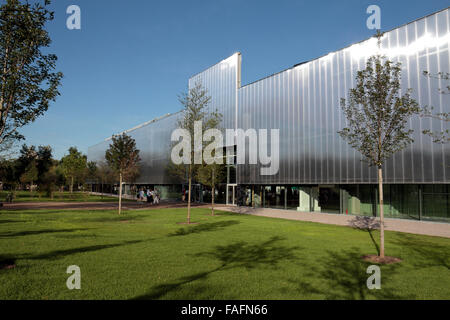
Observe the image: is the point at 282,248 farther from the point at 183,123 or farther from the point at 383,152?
the point at 183,123

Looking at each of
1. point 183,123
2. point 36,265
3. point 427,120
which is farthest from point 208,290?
point 427,120

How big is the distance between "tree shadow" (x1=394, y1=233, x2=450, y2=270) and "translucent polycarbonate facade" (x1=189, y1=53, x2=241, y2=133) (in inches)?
978

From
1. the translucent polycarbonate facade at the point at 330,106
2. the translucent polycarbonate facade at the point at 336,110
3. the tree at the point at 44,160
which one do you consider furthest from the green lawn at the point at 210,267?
the tree at the point at 44,160

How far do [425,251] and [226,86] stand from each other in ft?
100

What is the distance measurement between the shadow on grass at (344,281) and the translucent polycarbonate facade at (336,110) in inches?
575

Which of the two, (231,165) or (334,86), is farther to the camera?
(231,165)

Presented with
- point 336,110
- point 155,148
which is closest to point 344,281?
point 336,110

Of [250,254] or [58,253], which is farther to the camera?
[250,254]

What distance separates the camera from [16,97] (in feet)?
28.2

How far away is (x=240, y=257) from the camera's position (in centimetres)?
888

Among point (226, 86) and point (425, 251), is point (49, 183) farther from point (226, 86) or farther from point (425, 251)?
point (425, 251)

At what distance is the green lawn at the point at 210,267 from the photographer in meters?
5.76

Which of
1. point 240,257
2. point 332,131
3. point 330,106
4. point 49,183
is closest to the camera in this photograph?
point 240,257
